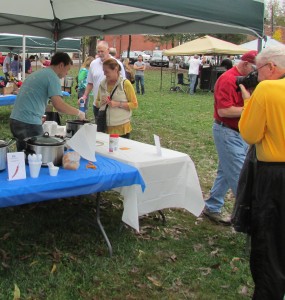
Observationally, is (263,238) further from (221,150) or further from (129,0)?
(129,0)

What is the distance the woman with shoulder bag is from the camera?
14.7 feet

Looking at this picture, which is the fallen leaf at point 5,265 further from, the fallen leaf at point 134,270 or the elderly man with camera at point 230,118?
the elderly man with camera at point 230,118

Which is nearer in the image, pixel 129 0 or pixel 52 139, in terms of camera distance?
Result: pixel 129 0

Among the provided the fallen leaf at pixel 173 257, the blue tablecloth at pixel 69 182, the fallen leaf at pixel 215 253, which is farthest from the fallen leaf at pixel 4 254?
the fallen leaf at pixel 215 253

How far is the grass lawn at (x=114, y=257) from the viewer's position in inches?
116

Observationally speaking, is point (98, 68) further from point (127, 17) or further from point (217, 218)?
point (217, 218)

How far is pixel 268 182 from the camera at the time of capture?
2475 mm

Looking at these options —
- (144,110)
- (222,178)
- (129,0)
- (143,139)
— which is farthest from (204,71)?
(129,0)

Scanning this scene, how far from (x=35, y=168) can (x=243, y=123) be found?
1.40 m

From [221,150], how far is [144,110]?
26.7ft

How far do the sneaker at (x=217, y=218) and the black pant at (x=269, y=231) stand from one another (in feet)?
5.57

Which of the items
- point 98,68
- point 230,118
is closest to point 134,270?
point 230,118

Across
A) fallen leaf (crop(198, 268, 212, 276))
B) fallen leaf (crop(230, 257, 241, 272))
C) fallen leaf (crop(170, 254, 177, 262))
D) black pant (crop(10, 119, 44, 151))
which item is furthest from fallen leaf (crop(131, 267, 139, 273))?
black pant (crop(10, 119, 44, 151))

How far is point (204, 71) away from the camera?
19891 mm
